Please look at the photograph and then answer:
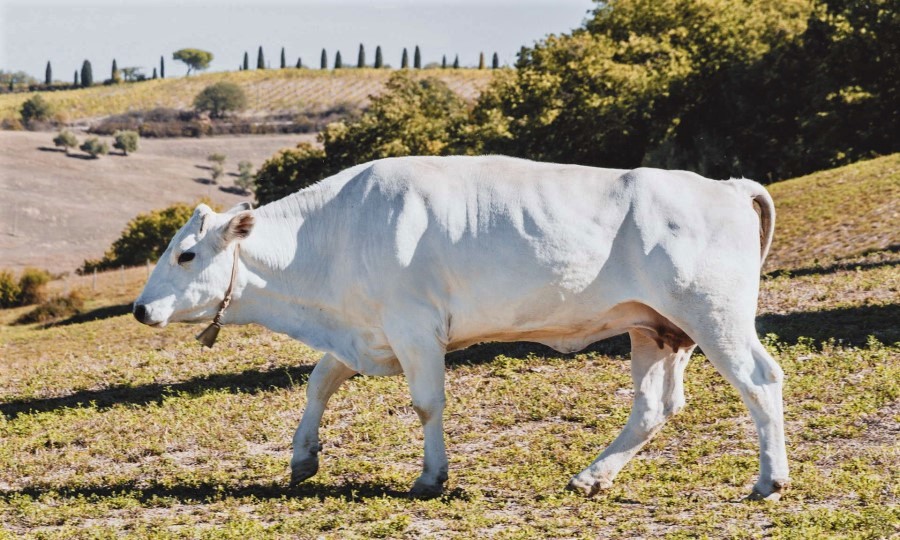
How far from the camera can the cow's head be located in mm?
8891

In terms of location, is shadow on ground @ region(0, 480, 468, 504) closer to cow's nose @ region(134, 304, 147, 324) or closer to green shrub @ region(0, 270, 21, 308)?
cow's nose @ region(134, 304, 147, 324)

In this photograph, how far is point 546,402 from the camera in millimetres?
11633

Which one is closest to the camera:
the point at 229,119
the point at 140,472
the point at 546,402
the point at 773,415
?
the point at 773,415

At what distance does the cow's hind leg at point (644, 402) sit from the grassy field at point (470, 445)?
201 mm

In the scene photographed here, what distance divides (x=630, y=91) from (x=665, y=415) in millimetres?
44287

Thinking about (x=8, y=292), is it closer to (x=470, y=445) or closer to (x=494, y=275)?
(x=470, y=445)

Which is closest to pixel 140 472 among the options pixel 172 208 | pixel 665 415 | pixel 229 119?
pixel 665 415

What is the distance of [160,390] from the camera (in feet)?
46.5

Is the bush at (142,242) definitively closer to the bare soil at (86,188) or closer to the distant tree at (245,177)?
the bare soil at (86,188)

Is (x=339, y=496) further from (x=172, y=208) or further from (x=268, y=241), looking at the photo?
(x=172, y=208)

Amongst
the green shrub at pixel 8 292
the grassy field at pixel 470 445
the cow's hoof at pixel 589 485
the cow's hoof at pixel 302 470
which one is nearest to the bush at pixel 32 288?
the green shrub at pixel 8 292

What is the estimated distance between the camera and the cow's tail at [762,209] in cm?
862

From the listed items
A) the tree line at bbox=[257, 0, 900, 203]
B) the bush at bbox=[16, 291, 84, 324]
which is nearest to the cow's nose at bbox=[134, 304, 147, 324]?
the bush at bbox=[16, 291, 84, 324]

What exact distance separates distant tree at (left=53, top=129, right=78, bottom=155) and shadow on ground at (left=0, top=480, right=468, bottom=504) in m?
143
